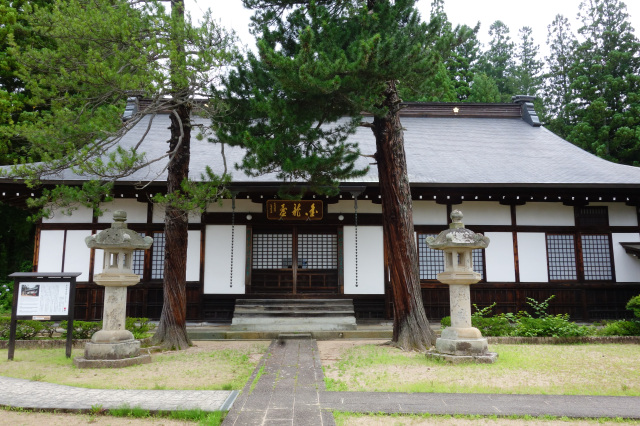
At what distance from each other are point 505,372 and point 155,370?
496cm

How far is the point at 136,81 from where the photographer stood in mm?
6398

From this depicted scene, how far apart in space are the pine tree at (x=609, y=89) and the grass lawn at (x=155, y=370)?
1989cm

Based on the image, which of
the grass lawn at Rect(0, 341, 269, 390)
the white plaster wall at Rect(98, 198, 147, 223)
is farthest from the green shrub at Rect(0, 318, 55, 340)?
the white plaster wall at Rect(98, 198, 147, 223)

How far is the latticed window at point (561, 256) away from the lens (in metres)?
11.8

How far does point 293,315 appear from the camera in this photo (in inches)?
429

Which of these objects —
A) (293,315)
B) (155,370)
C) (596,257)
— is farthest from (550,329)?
(155,370)

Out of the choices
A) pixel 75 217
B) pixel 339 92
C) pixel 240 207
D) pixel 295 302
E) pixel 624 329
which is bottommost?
pixel 624 329

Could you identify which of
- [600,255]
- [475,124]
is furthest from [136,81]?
[475,124]

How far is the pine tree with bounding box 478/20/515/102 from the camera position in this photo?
3059cm

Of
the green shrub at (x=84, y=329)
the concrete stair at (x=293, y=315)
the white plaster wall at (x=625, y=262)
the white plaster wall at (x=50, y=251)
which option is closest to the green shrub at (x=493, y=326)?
the concrete stair at (x=293, y=315)

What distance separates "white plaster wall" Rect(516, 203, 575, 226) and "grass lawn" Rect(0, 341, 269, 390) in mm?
8344

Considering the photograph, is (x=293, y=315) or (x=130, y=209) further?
(x=130, y=209)

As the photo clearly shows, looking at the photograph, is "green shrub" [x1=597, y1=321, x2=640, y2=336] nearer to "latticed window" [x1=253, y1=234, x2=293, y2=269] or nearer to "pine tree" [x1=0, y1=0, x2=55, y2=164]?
"latticed window" [x1=253, y1=234, x2=293, y2=269]

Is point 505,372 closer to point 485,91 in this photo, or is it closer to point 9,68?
point 9,68
